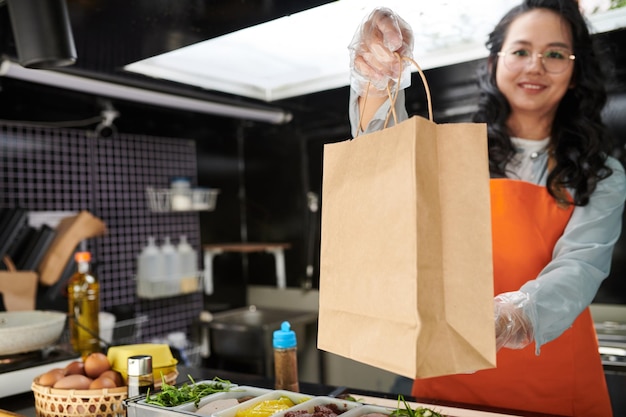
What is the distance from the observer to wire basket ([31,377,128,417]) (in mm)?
1202

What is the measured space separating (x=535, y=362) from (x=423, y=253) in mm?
954

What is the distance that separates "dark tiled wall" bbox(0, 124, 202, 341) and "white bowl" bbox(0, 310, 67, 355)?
39.9 inches

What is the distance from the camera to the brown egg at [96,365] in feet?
4.29

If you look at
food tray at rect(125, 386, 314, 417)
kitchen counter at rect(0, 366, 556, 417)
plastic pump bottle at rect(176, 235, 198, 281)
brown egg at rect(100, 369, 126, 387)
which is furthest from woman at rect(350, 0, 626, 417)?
plastic pump bottle at rect(176, 235, 198, 281)

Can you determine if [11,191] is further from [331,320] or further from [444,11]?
[331,320]

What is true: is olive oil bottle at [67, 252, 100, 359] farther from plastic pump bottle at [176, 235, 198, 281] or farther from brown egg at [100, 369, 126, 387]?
plastic pump bottle at [176, 235, 198, 281]

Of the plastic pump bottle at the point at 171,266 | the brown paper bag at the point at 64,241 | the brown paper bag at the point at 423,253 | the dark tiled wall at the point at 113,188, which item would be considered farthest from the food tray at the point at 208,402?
the plastic pump bottle at the point at 171,266

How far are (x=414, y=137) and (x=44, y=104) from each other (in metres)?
2.37

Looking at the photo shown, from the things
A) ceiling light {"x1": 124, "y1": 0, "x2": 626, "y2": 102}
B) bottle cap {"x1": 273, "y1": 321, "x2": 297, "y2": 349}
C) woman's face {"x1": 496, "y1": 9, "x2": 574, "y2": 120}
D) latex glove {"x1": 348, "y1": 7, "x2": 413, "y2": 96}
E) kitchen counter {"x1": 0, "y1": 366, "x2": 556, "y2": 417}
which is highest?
ceiling light {"x1": 124, "y1": 0, "x2": 626, "y2": 102}

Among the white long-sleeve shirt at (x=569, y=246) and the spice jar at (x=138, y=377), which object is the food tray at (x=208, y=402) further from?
the white long-sleeve shirt at (x=569, y=246)

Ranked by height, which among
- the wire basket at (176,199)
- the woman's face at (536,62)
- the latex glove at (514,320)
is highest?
the woman's face at (536,62)

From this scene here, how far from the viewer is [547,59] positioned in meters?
1.52

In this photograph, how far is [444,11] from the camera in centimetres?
153

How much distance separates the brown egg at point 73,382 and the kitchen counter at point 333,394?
0.20 m
